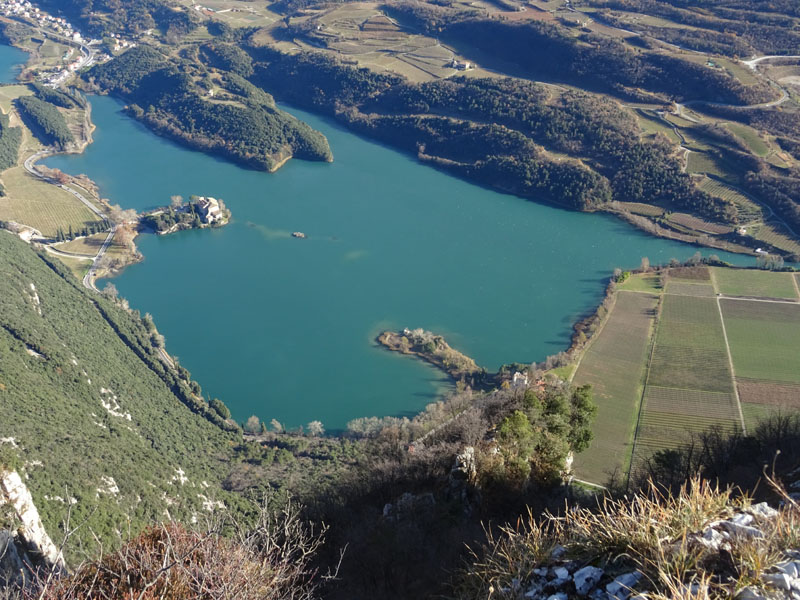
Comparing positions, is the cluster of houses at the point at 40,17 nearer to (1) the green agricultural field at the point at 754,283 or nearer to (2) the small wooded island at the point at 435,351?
(2) the small wooded island at the point at 435,351

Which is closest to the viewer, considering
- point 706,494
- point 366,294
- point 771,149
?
point 706,494

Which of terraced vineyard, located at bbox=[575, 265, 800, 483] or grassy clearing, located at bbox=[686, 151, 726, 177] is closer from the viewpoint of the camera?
terraced vineyard, located at bbox=[575, 265, 800, 483]

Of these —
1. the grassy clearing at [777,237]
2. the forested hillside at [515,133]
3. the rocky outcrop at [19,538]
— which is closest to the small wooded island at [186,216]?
the forested hillside at [515,133]

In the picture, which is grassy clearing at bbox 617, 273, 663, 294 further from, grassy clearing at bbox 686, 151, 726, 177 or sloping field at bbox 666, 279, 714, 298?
grassy clearing at bbox 686, 151, 726, 177

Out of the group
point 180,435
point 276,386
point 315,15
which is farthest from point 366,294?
point 315,15

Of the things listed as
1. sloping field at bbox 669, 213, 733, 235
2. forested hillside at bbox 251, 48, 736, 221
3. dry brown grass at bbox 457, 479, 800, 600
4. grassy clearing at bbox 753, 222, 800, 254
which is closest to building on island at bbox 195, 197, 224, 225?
forested hillside at bbox 251, 48, 736, 221

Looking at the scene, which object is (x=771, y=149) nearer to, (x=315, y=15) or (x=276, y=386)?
(x=276, y=386)

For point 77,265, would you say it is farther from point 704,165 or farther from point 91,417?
point 704,165
